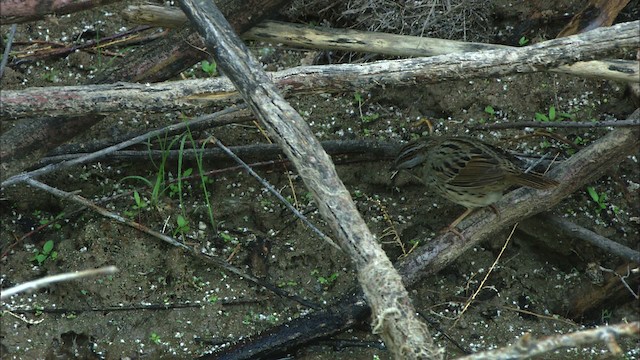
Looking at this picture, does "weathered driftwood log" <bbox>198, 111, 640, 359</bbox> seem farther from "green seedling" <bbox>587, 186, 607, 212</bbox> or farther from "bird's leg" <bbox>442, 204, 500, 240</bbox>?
"green seedling" <bbox>587, 186, 607, 212</bbox>

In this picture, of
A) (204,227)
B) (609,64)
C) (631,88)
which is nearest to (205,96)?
(204,227)

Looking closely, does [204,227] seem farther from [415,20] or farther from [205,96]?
[415,20]

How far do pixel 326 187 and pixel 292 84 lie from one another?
0.91 m

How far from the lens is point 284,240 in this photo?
5715mm

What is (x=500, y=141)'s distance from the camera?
618cm

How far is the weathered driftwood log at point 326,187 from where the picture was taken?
3461 mm

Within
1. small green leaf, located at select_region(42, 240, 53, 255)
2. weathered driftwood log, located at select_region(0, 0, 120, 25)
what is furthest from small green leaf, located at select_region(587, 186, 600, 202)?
small green leaf, located at select_region(42, 240, 53, 255)

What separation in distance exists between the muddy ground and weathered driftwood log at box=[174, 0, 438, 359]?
5.27ft

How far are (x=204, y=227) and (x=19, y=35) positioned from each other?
2258 mm

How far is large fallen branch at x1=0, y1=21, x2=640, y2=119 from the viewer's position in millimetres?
4293

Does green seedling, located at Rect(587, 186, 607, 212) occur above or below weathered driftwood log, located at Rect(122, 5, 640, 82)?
below

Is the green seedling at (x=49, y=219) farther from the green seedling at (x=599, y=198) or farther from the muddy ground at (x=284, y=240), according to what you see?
the green seedling at (x=599, y=198)

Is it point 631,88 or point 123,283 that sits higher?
point 631,88

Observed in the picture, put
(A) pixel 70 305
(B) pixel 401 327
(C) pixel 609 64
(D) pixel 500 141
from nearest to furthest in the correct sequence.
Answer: (B) pixel 401 327 → (C) pixel 609 64 → (A) pixel 70 305 → (D) pixel 500 141
